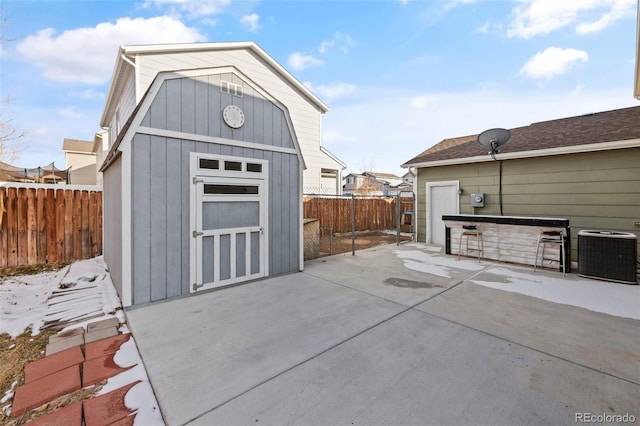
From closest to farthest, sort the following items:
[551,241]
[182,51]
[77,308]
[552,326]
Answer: [552,326] → [77,308] → [551,241] → [182,51]

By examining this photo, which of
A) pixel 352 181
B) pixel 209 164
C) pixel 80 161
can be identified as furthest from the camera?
pixel 352 181

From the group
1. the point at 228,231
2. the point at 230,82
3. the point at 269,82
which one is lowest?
the point at 228,231

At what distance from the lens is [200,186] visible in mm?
3922

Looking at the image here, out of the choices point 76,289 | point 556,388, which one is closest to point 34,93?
point 76,289

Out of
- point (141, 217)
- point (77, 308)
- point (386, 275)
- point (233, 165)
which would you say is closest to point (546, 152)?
point (386, 275)

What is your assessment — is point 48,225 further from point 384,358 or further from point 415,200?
point 415,200

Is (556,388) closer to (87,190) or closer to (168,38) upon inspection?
(87,190)

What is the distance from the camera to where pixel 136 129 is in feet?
11.1

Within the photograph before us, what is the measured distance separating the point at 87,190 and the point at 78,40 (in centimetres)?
746

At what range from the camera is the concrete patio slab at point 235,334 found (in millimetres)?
1909

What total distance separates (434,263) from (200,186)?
199 inches

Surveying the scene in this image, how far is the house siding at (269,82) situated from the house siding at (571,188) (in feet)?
22.2

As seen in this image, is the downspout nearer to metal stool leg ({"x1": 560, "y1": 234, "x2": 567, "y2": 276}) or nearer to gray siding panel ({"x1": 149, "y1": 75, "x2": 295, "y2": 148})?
metal stool leg ({"x1": 560, "y1": 234, "x2": 567, "y2": 276})

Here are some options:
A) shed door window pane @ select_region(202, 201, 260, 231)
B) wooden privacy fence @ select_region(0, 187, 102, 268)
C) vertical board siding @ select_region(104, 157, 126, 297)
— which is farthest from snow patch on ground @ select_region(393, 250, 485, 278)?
wooden privacy fence @ select_region(0, 187, 102, 268)
